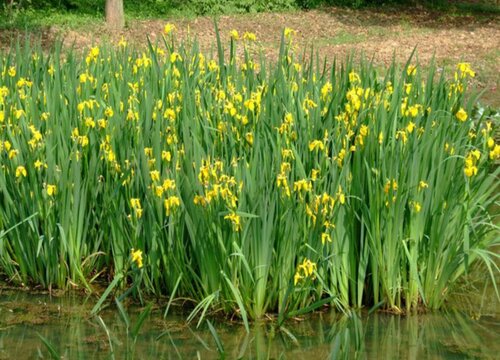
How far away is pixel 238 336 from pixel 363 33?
11857 millimetres

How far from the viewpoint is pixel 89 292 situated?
5.11 m

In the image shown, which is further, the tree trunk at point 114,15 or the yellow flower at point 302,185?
the tree trunk at point 114,15

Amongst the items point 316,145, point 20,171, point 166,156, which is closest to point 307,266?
point 316,145

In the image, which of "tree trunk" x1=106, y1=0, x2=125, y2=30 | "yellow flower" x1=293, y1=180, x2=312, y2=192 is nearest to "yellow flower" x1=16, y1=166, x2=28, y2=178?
"yellow flower" x1=293, y1=180, x2=312, y2=192

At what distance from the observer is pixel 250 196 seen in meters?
4.57

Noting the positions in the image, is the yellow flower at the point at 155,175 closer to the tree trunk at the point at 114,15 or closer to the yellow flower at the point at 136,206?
the yellow flower at the point at 136,206

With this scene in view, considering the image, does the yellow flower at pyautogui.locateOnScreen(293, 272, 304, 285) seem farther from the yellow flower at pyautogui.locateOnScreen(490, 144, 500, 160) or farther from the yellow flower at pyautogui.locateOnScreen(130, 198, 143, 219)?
the yellow flower at pyautogui.locateOnScreen(490, 144, 500, 160)

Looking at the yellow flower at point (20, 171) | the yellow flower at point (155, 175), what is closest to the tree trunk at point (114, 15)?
the yellow flower at point (20, 171)

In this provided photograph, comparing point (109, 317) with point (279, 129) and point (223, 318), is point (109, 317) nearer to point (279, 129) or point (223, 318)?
point (223, 318)

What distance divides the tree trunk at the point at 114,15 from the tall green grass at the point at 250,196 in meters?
9.81

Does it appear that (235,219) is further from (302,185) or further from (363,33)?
(363,33)

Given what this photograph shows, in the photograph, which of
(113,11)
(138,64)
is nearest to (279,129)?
(138,64)

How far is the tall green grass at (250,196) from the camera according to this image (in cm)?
461

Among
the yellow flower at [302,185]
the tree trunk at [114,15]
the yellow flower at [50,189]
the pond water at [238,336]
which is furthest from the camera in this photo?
the tree trunk at [114,15]
